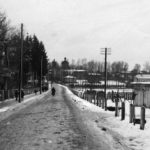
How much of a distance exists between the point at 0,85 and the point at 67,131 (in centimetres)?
4575

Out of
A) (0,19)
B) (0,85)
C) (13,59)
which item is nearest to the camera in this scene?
(0,19)

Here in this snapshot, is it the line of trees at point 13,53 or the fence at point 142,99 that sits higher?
the line of trees at point 13,53

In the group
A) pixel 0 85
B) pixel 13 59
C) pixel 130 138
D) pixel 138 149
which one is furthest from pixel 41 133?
pixel 13 59

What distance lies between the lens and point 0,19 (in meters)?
45.2

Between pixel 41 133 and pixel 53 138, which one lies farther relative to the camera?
pixel 41 133

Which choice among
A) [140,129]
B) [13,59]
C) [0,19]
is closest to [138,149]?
[140,129]

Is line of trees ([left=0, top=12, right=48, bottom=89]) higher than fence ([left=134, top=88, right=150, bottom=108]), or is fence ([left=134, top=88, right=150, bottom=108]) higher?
line of trees ([left=0, top=12, right=48, bottom=89])

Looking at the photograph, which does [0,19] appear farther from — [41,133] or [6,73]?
[41,133]

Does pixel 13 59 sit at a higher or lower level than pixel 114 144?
higher

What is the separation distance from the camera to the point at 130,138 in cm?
1298

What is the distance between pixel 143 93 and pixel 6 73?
1777 centimetres

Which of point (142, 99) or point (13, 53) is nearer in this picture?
point (142, 99)

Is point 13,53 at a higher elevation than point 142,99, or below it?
higher

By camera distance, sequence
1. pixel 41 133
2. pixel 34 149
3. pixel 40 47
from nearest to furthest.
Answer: pixel 34 149
pixel 41 133
pixel 40 47
